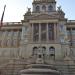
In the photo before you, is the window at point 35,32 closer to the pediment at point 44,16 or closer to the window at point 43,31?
the window at point 43,31

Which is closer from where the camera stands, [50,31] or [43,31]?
[50,31]

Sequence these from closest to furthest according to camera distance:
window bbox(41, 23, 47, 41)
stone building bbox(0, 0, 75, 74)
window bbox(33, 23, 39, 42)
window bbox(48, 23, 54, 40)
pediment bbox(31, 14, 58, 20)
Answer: stone building bbox(0, 0, 75, 74), window bbox(48, 23, 54, 40), window bbox(41, 23, 47, 41), window bbox(33, 23, 39, 42), pediment bbox(31, 14, 58, 20)

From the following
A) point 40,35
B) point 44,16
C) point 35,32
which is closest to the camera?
point 40,35

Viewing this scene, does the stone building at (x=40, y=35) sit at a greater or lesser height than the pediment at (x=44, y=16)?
lesser

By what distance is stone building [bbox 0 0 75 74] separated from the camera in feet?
177

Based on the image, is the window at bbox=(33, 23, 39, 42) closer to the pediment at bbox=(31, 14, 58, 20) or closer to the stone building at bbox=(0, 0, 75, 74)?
the stone building at bbox=(0, 0, 75, 74)

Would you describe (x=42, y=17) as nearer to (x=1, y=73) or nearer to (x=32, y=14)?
(x=32, y=14)

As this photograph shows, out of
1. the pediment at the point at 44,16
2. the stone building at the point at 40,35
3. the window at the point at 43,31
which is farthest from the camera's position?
the pediment at the point at 44,16

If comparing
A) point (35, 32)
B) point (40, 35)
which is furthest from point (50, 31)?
point (35, 32)

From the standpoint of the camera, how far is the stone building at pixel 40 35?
53.8 m

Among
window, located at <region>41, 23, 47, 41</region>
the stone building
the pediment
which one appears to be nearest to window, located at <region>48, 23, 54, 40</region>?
the stone building

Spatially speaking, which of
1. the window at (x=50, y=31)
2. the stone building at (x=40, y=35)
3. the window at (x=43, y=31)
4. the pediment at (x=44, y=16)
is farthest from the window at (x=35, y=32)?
the window at (x=50, y=31)

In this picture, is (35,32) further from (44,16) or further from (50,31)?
(44,16)

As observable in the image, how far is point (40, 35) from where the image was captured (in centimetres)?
5619
